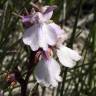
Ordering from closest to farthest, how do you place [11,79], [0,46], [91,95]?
[11,79] → [0,46] → [91,95]

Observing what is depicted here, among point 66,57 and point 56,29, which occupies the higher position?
point 56,29

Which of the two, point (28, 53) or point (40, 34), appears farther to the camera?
point (28, 53)

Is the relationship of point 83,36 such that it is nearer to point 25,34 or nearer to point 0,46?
point 0,46

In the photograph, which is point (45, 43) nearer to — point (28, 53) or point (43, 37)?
point (43, 37)

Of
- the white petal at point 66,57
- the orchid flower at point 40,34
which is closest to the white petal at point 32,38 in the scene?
the orchid flower at point 40,34

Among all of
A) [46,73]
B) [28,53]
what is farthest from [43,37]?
[28,53]

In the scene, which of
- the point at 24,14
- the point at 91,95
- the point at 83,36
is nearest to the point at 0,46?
the point at 24,14

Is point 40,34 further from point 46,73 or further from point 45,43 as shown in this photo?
point 46,73

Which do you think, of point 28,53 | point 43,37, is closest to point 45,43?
point 43,37

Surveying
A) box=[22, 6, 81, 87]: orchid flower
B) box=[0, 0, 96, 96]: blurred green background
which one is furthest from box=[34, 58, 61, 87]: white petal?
box=[0, 0, 96, 96]: blurred green background

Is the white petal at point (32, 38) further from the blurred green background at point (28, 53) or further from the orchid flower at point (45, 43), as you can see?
the blurred green background at point (28, 53)

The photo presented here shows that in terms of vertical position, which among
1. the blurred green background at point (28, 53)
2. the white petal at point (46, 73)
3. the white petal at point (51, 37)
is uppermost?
the white petal at point (51, 37)
